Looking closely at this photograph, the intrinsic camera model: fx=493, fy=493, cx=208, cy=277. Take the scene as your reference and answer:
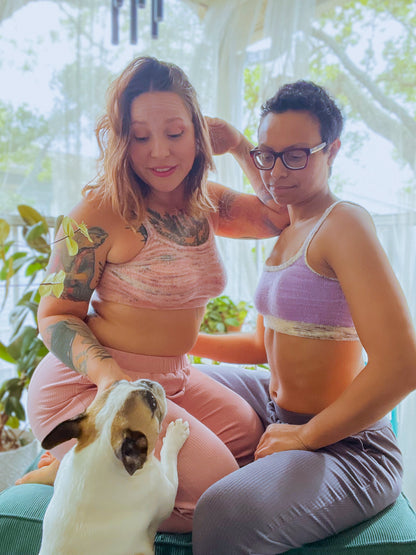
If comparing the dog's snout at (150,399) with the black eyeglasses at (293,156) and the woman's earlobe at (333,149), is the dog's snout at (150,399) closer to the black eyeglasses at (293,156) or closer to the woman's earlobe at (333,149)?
the black eyeglasses at (293,156)

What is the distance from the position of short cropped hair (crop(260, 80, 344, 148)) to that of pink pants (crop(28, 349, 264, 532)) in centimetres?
65

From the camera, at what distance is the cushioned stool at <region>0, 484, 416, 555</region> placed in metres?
0.96

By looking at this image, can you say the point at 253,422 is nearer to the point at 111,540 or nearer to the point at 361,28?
the point at 111,540

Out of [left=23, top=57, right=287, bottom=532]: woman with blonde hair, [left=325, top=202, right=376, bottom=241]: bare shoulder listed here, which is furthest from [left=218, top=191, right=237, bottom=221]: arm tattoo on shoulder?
[left=325, top=202, right=376, bottom=241]: bare shoulder

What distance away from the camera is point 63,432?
0.81m

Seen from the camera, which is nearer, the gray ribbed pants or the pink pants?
the gray ribbed pants

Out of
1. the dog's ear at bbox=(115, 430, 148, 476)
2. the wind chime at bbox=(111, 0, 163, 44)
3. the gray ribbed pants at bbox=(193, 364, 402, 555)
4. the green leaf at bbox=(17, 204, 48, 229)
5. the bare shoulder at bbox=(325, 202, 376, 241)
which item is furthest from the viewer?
the green leaf at bbox=(17, 204, 48, 229)

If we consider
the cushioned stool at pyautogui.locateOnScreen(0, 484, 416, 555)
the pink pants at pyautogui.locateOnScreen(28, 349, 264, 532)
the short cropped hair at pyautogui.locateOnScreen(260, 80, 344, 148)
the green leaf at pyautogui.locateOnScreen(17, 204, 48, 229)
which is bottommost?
the cushioned stool at pyautogui.locateOnScreen(0, 484, 416, 555)

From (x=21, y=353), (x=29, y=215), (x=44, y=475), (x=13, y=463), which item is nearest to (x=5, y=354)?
(x=21, y=353)

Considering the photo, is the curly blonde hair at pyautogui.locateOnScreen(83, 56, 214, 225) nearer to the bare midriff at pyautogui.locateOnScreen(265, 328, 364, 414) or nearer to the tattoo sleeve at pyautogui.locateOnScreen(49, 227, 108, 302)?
the tattoo sleeve at pyautogui.locateOnScreen(49, 227, 108, 302)

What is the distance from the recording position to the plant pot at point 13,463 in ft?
6.18

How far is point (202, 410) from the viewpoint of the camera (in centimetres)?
129

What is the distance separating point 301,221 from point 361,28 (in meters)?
1.26

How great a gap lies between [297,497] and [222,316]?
1511mm
